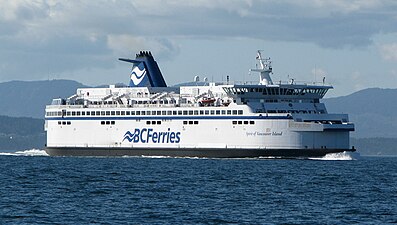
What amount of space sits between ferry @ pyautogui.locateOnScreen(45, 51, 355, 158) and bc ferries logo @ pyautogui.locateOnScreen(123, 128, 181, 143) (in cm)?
8

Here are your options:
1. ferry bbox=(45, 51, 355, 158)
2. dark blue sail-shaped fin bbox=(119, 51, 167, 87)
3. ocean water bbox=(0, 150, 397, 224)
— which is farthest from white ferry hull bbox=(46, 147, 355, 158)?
dark blue sail-shaped fin bbox=(119, 51, 167, 87)

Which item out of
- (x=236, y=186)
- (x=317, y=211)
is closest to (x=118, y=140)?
(x=236, y=186)

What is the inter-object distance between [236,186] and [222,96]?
116 ft

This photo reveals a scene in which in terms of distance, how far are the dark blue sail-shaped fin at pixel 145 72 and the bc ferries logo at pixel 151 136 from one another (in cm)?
740

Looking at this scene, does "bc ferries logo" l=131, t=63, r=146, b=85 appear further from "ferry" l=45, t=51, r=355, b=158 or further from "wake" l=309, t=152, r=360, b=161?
"wake" l=309, t=152, r=360, b=161

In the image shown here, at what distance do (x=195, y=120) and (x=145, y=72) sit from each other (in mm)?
12818

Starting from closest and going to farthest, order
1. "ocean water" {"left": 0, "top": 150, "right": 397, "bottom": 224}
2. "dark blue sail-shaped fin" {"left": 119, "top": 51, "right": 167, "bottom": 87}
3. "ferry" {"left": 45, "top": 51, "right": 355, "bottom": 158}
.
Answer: "ocean water" {"left": 0, "top": 150, "right": 397, "bottom": 224} → "ferry" {"left": 45, "top": 51, "right": 355, "bottom": 158} → "dark blue sail-shaped fin" {"left": 119, "top": 51, "right": 167, "bottom": 87}

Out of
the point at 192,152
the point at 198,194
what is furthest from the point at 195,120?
Result: the point at 198,194

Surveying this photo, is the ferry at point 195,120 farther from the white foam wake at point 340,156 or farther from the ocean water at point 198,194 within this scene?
the ocean water at point 198,194

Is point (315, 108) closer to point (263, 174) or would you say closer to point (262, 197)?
point (263, 174)

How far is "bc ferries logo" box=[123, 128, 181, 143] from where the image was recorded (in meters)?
101

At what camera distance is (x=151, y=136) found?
10238cm

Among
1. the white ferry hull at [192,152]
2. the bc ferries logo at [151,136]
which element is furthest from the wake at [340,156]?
the bc ferries logo at [151,136]

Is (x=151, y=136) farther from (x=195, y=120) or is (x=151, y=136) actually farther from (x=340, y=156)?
(x=340, y=156)
